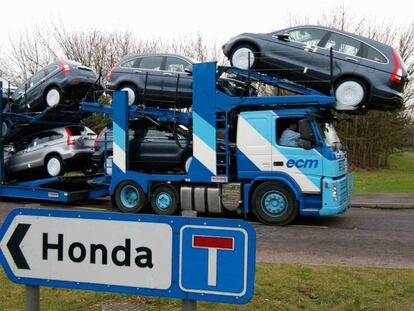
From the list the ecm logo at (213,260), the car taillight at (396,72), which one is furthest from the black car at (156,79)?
the ecm logo at (213,260)

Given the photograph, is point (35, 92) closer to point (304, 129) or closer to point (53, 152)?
point (53, 152)

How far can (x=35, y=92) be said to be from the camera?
1294 centimetres

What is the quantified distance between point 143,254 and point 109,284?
277mm

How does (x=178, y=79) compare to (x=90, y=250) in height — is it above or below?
above

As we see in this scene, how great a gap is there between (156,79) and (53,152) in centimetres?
357

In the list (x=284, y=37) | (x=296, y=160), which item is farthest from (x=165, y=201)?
(x=284, y=37)

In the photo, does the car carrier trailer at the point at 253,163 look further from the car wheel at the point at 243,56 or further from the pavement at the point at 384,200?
the pavement at the point at 384,200

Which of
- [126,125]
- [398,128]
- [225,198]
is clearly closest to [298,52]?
[225,198]

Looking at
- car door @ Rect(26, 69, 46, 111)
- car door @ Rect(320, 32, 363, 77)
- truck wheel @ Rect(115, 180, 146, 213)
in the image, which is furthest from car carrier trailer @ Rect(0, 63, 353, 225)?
car door @ Rect(26, 69, 46, 111)

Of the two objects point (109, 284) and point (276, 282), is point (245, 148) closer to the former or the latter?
point (276, 282)

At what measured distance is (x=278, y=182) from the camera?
979cm

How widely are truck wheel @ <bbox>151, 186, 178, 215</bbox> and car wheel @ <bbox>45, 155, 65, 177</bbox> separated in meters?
3.17

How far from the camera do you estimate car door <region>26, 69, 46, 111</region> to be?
42.1ft

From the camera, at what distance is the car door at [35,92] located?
12.8m
